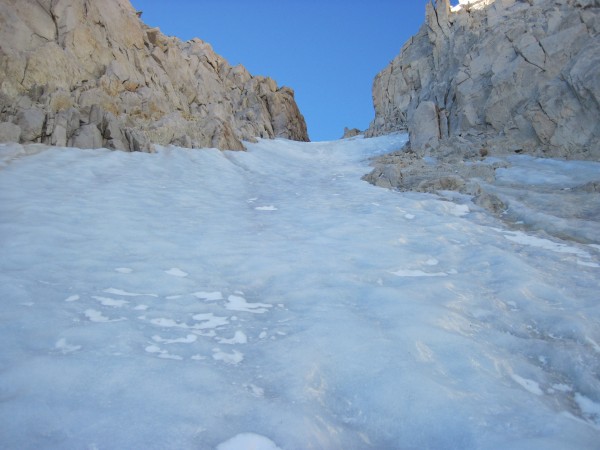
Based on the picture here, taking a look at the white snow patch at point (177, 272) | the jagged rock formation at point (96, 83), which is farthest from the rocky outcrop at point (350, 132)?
the white snow patch at point (177, 272)

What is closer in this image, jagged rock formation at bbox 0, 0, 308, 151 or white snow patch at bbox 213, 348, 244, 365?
white snow patch at bbox 213, 348, 244, 365

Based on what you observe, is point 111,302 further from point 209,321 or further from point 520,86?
point 520,86

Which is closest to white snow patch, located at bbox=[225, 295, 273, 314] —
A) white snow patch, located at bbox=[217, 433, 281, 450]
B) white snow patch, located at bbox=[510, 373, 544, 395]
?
white snow patch, located at bbox=[217, 433, 281, 450]

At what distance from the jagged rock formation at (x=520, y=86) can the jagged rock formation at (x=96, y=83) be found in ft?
45.3

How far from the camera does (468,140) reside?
2391 centimetres

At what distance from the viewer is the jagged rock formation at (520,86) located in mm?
18453

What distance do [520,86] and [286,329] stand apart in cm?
2241

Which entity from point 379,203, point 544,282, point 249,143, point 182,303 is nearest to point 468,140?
point 379,203

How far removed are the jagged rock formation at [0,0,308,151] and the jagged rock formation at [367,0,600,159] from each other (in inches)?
544

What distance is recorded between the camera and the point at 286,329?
583 cm

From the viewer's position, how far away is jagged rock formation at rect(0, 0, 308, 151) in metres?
18.5

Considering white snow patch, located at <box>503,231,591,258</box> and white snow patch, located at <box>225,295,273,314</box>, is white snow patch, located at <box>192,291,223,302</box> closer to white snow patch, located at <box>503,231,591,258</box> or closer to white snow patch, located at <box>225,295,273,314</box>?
white snow patch, located at <box>225,295,273,314</box>

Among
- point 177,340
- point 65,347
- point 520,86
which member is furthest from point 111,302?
point 520,86

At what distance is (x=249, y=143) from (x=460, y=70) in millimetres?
15247
